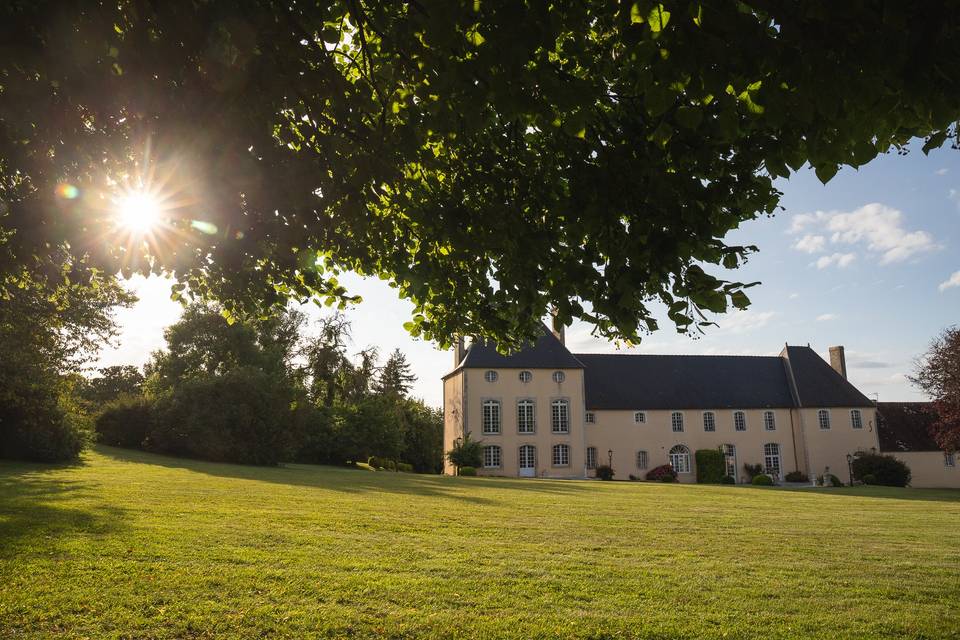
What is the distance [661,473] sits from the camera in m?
42.0

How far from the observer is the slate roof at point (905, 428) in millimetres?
44719

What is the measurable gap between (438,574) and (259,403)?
27653 mm

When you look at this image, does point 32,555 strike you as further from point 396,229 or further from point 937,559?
point 937,559

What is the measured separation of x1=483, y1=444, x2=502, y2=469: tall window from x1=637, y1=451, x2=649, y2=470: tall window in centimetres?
1006

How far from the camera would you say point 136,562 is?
682cm

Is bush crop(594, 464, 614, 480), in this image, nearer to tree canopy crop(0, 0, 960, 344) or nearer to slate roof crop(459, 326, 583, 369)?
slate roof crop(459, 326, 583, 369)

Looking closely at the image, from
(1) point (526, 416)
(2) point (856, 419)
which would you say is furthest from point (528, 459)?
(2) point (856, 419)

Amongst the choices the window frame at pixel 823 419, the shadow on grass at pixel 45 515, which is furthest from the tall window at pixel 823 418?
the shadow on grass at pixel 45 515

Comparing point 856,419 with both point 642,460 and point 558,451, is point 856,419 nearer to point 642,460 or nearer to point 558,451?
point 642,460

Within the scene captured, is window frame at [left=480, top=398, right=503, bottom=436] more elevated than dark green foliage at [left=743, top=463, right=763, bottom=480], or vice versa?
window frame at [left=480, top=398, right=503, bottom=436]

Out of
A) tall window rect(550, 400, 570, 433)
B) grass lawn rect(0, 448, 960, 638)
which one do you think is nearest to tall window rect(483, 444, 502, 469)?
tall window rect(550, 400, 570, 433)

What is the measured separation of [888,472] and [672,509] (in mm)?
31080

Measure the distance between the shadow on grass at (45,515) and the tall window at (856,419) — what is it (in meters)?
46.6

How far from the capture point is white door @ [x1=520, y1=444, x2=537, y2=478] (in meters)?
42.3
